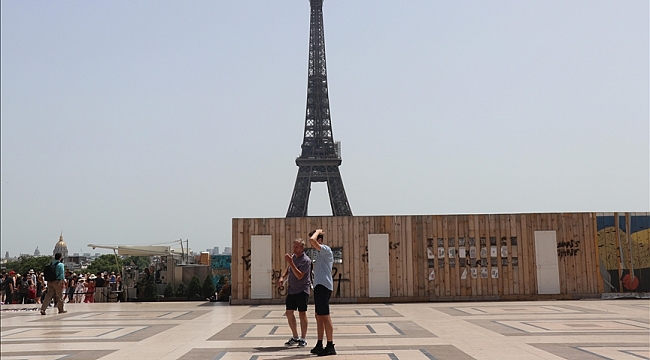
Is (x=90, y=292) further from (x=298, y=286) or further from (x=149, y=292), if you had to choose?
(x=298, y=286)

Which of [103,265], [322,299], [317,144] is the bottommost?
[103,265]

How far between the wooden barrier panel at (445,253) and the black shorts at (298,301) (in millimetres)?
8945

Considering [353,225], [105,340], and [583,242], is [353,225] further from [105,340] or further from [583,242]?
[105,340]

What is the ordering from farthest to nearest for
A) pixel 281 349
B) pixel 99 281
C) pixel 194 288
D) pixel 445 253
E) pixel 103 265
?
pixel 103 265
pixel 194 288
pixel 99 281
pixel 445 253
pixel 281 349

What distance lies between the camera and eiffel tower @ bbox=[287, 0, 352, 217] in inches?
2093

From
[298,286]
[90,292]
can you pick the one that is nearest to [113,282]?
[90,292]

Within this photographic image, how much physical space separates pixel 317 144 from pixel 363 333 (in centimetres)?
4706

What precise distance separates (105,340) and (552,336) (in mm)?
6521

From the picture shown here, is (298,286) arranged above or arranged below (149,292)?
above

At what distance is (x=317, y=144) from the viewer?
56688mm

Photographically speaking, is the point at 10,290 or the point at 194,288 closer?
the point at 10,290

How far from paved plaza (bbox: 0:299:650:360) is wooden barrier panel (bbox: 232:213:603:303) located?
2.10 metres

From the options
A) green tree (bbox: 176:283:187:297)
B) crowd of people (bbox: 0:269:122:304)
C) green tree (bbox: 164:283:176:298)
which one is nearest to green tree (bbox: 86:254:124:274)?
green tree (bbox: 164:283:176:298)

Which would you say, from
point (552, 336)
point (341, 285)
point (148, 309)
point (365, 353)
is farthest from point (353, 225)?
point (365, 353)
